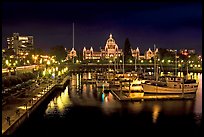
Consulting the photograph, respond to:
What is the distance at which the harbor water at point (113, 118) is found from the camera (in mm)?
9859

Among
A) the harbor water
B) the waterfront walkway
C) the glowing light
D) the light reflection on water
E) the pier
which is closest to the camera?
the pier

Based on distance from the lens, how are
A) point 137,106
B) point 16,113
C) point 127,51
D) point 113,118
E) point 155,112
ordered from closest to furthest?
point 16,113 < point 113,118 < point 155,112 < point 137,106 < point 127,51

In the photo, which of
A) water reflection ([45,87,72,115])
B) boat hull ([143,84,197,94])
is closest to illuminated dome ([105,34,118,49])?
boat hull ([143,84,197,94])

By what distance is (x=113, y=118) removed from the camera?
1156 centimetres

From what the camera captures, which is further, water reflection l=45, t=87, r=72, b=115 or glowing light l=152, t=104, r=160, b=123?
water reflection l=45, t=87, r=72, b=115

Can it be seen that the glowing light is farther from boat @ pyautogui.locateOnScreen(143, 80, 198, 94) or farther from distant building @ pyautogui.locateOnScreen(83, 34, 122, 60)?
distant building @ pyautogui.locateOnScreen(83, 34, 122, 60)

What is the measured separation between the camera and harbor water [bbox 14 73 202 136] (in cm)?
986

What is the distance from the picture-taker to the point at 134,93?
17016 mm

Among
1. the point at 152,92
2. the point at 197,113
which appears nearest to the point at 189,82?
the point at 152,92

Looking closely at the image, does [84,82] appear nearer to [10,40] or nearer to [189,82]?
[189,82]

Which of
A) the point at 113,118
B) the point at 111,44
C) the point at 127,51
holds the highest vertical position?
the point at 111,44

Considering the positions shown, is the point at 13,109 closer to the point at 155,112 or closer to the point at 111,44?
the point at 155,112

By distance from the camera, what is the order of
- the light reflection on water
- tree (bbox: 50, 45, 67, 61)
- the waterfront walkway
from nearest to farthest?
the waterfront walkway
the light reflection on water
tree (bbox: 50, 45, 67, 61)

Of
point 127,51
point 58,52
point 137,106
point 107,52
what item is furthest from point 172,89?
point 107,52
